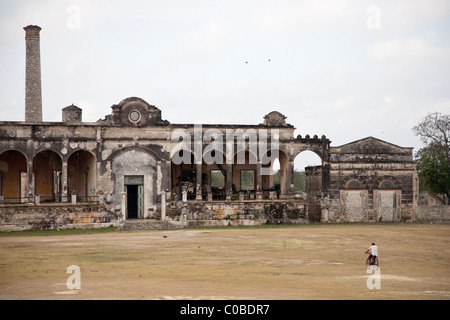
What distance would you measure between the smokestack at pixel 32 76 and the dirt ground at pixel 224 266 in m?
13.7

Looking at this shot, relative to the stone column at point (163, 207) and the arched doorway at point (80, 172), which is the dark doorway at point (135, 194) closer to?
the stone column at point (163, 207)

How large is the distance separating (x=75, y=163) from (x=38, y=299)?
84.1 feet

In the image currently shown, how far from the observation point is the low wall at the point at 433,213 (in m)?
42.2

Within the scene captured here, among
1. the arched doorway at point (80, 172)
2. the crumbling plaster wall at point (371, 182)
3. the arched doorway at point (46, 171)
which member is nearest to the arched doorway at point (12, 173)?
the arched doorway at point (46, 171)

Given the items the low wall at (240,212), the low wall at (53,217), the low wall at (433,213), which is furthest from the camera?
the low wall at (433,213)

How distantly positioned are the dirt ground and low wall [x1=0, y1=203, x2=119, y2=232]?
2725 millimetres

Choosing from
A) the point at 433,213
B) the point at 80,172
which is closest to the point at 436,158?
the point at 433,213

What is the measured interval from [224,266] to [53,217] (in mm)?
17036

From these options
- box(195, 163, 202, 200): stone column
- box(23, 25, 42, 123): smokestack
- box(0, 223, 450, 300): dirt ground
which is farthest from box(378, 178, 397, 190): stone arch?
box(23, 25, 42, 123): smokestack

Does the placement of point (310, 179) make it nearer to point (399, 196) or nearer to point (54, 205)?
point (399, 196)

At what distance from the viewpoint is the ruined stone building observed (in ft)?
108

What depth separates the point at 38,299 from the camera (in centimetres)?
1162

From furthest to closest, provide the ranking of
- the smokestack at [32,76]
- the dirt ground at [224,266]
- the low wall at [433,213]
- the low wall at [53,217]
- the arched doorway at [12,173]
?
1. the low wall at [433,213]
2. the smokestack at [32,76]
3. the arched doorway at [12,173]
4. the low wall at [53,217]
5. the dirt ground at [224,266]
